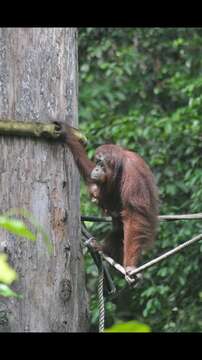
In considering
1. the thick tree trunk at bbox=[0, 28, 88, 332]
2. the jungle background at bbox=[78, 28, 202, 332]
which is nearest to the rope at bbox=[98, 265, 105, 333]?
the thick tree trunk at bbox=[0, 28, 88, 332]

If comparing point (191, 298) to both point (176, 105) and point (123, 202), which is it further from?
point (176, 105)

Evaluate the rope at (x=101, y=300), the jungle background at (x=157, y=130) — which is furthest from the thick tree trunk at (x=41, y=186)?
the jungle background at (x=157, y=130)

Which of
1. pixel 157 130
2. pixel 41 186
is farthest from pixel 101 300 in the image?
pixel 157 130

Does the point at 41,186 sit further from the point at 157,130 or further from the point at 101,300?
the point at 157,130

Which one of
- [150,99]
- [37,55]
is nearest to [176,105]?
[150,99]

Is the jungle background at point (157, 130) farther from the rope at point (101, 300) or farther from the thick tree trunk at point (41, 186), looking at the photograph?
the thick tree trunk at point (41, 186)

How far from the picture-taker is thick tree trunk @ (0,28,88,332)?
2.95m

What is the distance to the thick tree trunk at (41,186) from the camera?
2.95 metres

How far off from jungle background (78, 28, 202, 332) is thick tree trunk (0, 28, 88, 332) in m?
2.16

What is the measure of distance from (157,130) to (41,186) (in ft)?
10.3

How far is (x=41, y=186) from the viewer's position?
3.06 metres

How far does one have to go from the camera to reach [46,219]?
306 cm

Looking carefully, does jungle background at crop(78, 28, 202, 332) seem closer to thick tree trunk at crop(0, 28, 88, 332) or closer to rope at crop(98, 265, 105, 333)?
rope at crop(98, 265, 105, 333)

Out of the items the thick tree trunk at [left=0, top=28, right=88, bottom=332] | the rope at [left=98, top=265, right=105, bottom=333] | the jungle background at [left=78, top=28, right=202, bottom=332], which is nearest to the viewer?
the thick tree trunk at [left=0, top=28, right=88, bottom=332]
